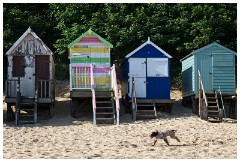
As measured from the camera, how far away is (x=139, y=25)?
27.0m

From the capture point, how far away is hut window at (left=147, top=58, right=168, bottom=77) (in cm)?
1994

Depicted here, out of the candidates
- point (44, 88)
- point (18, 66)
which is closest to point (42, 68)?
point (44, 88)

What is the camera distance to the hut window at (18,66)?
1928 cm

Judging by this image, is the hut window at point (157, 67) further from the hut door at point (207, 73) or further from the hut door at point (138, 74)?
the hut door at point (207, 73)

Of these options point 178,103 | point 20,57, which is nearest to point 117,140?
point 20,57

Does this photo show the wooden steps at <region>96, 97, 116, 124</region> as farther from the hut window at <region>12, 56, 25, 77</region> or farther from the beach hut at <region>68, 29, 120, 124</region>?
the hut window at <region>12, 56, 25, 77</region>

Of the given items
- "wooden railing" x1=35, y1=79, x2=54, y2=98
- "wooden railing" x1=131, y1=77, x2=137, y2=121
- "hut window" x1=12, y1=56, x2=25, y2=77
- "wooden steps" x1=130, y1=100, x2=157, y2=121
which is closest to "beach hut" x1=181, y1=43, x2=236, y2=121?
"wooden steps" x1=130, y1=100, x2=157, y2=121

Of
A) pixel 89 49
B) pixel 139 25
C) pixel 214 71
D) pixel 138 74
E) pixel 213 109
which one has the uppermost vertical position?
pixel 139 25

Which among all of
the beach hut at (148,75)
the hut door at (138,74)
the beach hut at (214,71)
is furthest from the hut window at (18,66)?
the beach hut at (214,71)

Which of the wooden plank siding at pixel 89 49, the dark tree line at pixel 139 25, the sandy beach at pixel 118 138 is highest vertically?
the dark tree line at pixel 139 25

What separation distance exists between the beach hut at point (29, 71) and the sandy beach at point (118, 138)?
1.01 meters

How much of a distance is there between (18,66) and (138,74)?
5040mm

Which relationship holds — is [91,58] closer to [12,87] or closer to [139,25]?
[12,87]

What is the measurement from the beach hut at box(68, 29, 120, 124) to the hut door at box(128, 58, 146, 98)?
1007mm
